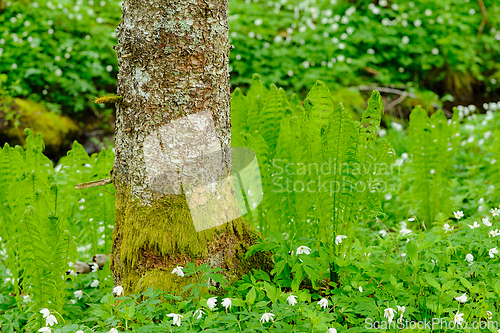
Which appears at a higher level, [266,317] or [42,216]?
[42,216]

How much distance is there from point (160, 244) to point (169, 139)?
0.47 meters

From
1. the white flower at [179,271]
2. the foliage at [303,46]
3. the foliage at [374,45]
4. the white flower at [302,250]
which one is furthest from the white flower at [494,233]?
the foliage at [374,45]

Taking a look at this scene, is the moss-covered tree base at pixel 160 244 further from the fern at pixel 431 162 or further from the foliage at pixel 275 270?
the fern at pixel 431 162

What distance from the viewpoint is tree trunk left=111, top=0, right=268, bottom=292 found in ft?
5.23

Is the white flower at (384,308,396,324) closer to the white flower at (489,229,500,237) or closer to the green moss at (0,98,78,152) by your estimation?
the white flower at (489,229,500,237)

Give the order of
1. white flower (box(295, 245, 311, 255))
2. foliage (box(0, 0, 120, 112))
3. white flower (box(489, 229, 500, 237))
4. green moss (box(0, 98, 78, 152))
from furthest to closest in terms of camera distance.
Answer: foliage (box(0, 0, 120, 112))
green moss (box(0, 98, 78, 152))
white flower (box(489, 229, 500, 237))
white flower (box(295, 245, 311, 255))

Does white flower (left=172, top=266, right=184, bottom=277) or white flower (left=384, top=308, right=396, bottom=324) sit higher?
white flower (left=172, top=266, right=184, bottom=277)

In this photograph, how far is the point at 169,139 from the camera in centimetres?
162

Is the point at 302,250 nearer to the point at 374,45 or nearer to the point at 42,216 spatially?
the point at 42,216

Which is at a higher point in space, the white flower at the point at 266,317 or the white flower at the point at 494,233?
the white flower at the point at 266,317

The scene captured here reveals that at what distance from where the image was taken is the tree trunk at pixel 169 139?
1.59 metres

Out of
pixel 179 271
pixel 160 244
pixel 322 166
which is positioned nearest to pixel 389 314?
pixel 322 166

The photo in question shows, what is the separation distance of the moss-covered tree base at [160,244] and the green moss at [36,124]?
3.48 meters

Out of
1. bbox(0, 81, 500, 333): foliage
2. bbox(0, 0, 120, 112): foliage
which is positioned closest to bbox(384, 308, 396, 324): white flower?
bbox(0, 81, 500, 333): foliage
